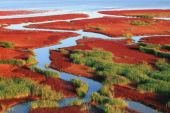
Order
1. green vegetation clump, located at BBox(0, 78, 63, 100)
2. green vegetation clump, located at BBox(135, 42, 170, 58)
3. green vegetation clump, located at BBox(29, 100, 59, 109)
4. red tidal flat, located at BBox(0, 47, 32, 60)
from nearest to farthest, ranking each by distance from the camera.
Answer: green vegetation clump, located at BBox(29, 100, 59, 109) → green vegetation clump, located at BBox(0, 78, 63, 100) → green vegetation clump, located at BBox(135, 42, 170, 58) → red tidal flat, located at BBox(0, 47, 32, 60)

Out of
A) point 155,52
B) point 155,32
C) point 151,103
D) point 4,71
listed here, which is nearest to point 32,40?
point 4,71

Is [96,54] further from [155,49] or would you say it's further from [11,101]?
[11,101]

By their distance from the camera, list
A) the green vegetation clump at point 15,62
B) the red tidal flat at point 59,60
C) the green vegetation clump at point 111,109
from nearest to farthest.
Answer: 1. the green vegetation clump at point 111,109
2. the red tidal flat at point 59,60
3. the green vegetation clump at point 15,62

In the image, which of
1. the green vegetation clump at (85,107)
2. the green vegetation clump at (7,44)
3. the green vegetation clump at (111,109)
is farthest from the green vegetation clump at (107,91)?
the green vegetation clump at (7,44)

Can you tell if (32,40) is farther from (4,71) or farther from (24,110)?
(24,110)

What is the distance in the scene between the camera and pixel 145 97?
10.3 meters

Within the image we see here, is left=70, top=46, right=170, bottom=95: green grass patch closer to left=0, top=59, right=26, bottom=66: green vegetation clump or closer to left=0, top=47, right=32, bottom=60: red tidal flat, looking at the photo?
left=0, top=59, right=26, bottom=66: green vegetation clump

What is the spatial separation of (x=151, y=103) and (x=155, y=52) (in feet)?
29.0

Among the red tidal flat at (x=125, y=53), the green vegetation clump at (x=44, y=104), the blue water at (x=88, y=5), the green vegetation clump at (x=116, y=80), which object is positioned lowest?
the green vegetation clump at (x=44, y=104)

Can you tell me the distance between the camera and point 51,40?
2455 centimetres

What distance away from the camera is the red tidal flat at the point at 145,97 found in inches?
380

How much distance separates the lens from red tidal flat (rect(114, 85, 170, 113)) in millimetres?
9653

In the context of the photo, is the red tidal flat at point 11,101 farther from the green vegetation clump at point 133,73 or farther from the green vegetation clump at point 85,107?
the green vegetation clump at point 133,73

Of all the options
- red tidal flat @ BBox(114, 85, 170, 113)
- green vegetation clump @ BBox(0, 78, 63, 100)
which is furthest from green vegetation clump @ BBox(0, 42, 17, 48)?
red tidal flat @ BBox(114, 85, 170, 113)
